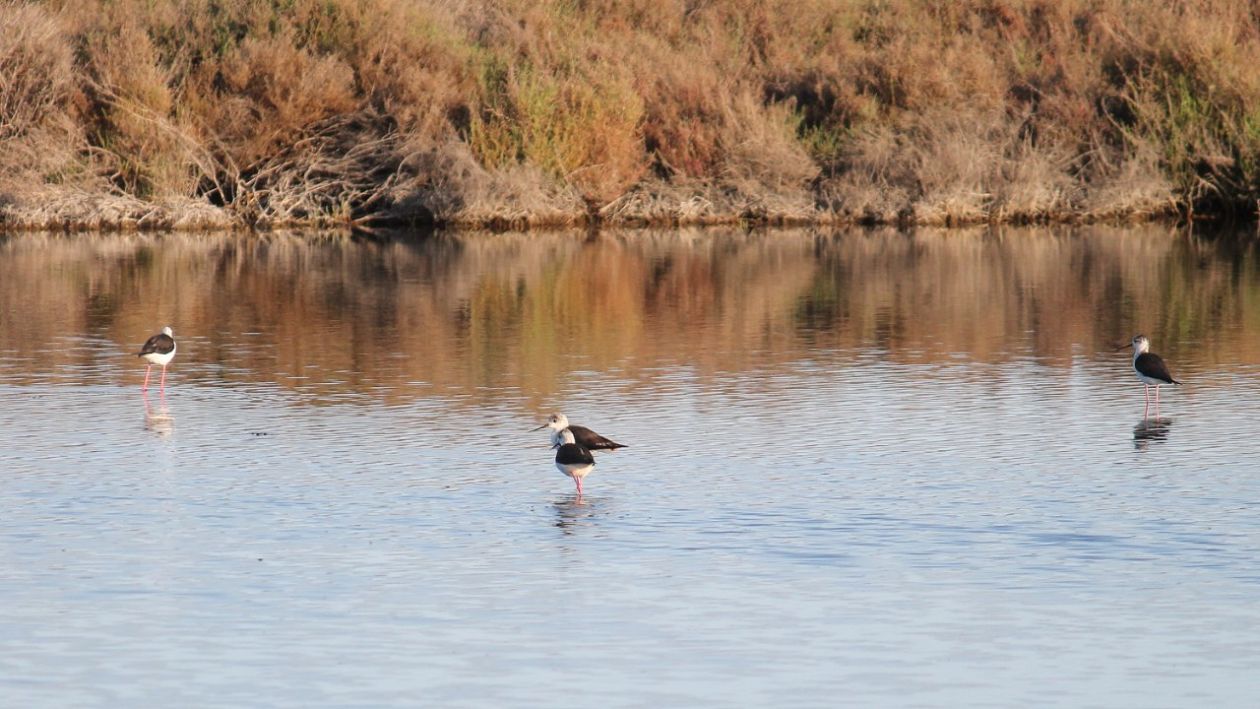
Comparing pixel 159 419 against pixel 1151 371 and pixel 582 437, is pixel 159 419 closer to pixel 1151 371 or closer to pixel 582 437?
pixel 582 437

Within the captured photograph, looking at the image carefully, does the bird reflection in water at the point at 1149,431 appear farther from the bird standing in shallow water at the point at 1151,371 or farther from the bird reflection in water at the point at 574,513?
the bird reflection in water at the point at 574,513

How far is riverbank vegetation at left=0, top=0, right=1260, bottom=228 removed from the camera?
3628cm

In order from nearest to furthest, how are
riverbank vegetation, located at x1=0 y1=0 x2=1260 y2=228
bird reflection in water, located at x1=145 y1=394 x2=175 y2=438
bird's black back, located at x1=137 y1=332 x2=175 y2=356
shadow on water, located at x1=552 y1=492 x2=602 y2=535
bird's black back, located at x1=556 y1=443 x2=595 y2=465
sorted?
shadow on water, located at x1=552 y1=492 x2=602 y2=535, bird's black back, located at x1=556 y1=443 x2=595 y2=465, bird reflection in water, located at x1=145 y1=394 x2=175 y2=438, bird's black back, located at x1=137 y1=332 x2=175 y2=356, riverbank vegetation, located at x1=0 y1=0 x2=1260 y2=228

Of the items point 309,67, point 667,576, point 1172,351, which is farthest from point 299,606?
point 309,67

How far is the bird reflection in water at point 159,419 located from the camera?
1391 cm

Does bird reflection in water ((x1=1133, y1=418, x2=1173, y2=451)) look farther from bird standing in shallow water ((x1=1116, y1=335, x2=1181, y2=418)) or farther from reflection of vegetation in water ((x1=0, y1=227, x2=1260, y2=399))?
reflection of vegetation in water ((x1=0, y1=227, x2=1260, y2=399))

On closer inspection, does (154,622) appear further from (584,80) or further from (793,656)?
(584,80)

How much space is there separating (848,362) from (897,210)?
20184mm

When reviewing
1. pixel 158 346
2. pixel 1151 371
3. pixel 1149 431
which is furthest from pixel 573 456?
pixel 158 346

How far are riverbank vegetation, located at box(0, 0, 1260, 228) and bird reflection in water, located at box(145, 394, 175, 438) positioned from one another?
68.5 ft

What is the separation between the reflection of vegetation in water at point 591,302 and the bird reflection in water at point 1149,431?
Result: 3672 millimetres

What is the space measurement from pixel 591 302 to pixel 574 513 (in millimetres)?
12377

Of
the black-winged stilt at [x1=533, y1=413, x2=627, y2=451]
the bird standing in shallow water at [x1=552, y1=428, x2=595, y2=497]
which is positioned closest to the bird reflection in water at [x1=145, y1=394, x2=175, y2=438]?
the black-winged stilt at [x1=533, y1=413, x2=627, y2=451]

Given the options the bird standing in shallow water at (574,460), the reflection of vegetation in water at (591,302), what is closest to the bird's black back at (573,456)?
the bird standing in shallow water at (574,460)
